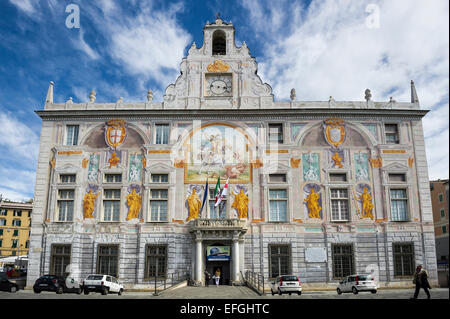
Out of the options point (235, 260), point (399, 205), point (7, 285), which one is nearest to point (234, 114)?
point (235, 260)

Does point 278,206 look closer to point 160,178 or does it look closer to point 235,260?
point 235,260

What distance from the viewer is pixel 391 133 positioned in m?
32.9

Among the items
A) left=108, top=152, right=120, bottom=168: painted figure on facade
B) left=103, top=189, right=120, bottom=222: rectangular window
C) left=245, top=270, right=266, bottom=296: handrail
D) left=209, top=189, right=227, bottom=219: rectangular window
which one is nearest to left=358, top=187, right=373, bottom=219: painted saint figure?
left=245, top=270, right=266, bottom=296: handrail

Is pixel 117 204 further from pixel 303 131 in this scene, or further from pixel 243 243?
pixel 303 131

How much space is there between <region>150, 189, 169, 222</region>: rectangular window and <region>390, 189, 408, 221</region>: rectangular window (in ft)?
→ 57.2

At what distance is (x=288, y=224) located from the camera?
3056cm

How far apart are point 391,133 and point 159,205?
19.5 metres

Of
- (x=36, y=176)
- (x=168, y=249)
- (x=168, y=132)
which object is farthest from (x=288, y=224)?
(x=36, y=176)

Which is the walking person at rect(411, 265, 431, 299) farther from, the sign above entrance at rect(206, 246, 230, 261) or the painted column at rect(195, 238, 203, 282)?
the painted column at rect(195, 238, 203, 282)

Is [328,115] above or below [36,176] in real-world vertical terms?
above

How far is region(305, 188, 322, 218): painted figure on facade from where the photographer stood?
30.9 meters

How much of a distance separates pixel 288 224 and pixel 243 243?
3.70 m

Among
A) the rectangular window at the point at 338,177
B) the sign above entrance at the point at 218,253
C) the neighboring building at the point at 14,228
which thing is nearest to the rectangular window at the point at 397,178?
the rectangular window at the point at 338,177

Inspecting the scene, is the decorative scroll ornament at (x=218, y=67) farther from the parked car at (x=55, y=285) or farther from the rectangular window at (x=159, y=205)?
the parked car at (x=55, y=285)
